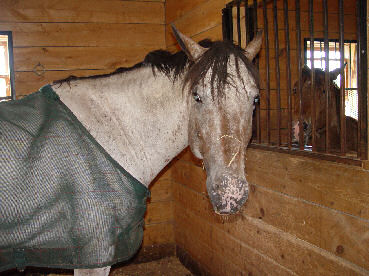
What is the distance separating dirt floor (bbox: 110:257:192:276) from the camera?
11.0 feet

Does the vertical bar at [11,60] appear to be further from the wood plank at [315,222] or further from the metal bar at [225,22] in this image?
the wood plank at [315,222]

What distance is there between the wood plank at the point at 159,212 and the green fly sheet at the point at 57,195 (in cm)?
215

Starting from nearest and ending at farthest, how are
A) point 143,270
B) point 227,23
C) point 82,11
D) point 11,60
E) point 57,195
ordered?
point 57,195 → point 227,23 → point 11,60 → point 82,11 → point 143,270

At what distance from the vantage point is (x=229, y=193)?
1.45 m

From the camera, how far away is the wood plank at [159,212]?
365 cm

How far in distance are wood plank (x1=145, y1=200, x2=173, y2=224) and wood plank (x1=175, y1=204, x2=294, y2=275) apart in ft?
0.46

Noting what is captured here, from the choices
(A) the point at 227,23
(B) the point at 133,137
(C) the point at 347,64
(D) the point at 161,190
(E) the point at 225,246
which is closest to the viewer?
(B) the point at 133,137

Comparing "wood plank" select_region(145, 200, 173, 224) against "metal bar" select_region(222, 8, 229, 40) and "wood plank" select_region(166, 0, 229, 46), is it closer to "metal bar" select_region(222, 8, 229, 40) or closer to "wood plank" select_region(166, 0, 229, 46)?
"wood plank" select_region(166, 0, 229, 46)

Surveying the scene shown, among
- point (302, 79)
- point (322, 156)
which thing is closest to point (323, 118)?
point (302, 79)

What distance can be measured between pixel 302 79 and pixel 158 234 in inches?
95.5

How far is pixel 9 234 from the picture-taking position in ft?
4.39

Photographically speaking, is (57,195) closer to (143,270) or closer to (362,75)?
(362,75)

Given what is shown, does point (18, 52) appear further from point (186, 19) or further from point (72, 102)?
point (72, 102)

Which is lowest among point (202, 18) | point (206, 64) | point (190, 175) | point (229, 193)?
point (190, 175)
